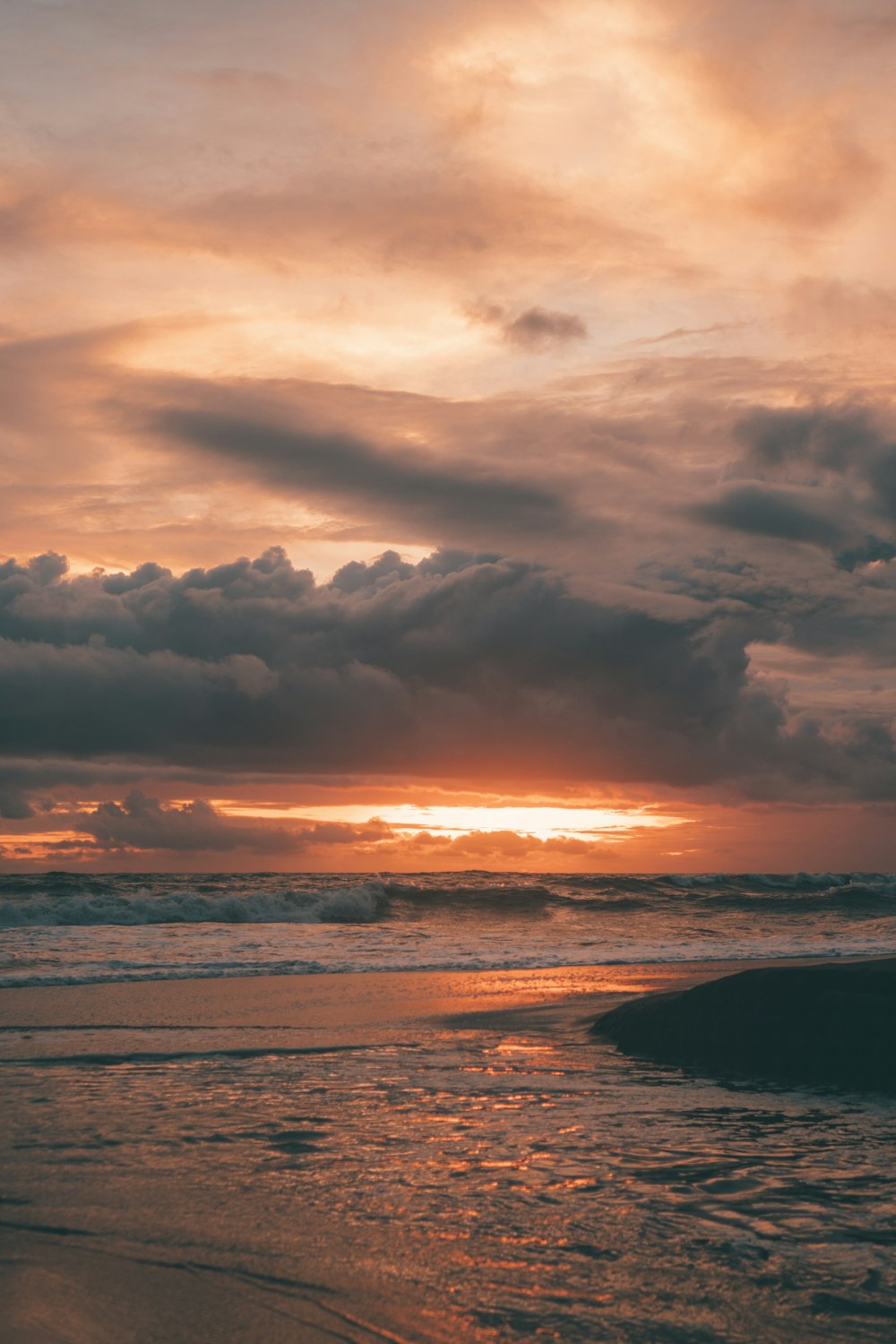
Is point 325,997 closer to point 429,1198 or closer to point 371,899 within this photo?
point 429,1198

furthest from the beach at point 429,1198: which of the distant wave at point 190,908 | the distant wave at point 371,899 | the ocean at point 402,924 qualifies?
the distant wave at point 371,899

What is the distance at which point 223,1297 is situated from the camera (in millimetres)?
4172

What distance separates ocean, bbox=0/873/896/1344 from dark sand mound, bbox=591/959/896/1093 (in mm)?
511

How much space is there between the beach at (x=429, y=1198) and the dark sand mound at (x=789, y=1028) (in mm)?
615

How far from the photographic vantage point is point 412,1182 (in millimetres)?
5695

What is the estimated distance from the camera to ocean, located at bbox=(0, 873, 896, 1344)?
159 inches

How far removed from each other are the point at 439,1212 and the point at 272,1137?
1.90 meters

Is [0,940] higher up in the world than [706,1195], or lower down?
lower down

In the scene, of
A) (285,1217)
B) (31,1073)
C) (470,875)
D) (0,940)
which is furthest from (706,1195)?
(470,875)

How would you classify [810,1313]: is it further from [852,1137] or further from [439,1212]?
[852,1137]

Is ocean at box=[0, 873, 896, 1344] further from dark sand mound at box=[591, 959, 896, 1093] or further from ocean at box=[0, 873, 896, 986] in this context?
ocean at box=[0, 873, 896, 986]

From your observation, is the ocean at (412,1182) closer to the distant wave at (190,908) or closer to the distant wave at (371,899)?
→ the distant wave at (190,908)

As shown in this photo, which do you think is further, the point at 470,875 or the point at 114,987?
the point at 470,875

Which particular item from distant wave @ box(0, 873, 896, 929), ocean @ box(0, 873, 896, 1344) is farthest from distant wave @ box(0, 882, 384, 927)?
ocean @ box(0, 873, 896, 1344)
